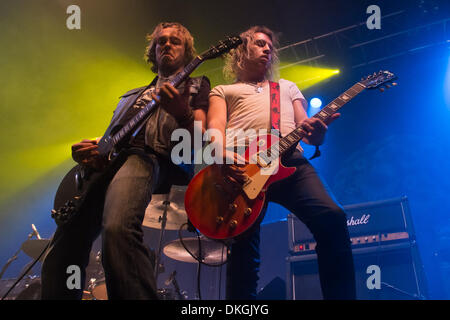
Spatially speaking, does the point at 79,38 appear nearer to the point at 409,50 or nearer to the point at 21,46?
the point at 21,46

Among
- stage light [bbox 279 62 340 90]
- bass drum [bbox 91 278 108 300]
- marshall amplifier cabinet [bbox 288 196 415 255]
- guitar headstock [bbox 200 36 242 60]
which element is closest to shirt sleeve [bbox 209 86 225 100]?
guitar headstock [bbox 200 36 242 60]

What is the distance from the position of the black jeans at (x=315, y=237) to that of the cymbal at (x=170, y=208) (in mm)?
2414

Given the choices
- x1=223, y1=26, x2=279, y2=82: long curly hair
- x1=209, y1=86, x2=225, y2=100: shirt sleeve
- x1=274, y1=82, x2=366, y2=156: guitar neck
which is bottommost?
x1=274, y1=82, x2=366, y2=156: guitar neck

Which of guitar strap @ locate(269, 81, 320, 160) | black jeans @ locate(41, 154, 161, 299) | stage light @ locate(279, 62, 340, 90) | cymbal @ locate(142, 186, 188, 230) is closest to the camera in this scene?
black jeans @ locate(41, 154, 161, 299)

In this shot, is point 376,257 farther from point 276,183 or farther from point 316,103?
point 316,103

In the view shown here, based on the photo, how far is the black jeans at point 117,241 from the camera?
5.25 feet

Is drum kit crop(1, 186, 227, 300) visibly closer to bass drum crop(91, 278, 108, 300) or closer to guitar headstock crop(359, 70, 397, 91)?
bass drum crop(91, 278, 108, 300)

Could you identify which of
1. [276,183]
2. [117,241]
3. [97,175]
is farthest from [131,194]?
[276,183]

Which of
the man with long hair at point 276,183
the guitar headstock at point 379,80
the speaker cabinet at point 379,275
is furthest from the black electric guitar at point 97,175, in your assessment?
the speaker cabinet at point 379,275

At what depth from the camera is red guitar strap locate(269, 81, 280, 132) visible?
2701 mm

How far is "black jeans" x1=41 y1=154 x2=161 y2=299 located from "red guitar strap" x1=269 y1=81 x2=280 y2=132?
101 centimetres

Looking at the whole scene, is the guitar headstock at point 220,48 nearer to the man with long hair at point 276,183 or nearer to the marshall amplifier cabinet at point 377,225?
the man with long hair at point 276,183

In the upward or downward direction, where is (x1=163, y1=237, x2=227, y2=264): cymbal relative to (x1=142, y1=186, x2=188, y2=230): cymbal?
downward

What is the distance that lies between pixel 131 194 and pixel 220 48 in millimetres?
1416
